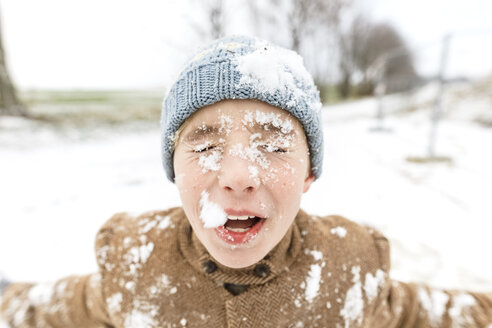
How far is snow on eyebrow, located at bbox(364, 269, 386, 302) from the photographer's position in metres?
1.10

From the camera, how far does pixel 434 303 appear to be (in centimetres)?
117

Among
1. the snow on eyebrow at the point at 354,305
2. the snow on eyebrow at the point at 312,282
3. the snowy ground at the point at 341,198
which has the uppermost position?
the snow on eyebrow at the point at 312,282

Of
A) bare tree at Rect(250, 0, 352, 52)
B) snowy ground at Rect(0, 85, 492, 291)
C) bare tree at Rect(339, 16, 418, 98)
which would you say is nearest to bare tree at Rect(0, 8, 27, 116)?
snowy ground at Rect(0, 85, 492, 291)

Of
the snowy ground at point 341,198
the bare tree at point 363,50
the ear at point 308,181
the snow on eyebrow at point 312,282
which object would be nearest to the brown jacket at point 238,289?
the snow on eyebrow at point 312,282

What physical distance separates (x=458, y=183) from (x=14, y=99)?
9.55m

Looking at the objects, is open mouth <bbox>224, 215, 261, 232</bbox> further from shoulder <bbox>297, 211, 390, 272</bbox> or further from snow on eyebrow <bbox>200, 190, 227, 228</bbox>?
shoulder <bbox>297, 211, 390, 272</bbox>

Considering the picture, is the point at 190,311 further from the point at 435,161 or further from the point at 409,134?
the point at 409,134

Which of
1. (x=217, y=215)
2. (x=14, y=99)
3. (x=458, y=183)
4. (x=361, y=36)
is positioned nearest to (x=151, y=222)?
(x=217, y=215)

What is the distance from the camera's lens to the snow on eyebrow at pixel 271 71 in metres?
0.92

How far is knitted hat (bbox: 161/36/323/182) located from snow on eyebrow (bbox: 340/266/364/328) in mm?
462

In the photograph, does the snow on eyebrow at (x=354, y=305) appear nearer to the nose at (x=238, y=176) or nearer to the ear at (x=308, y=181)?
the ear at (x=308, y=181)

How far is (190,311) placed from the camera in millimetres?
1011

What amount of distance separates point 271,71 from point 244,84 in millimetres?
98

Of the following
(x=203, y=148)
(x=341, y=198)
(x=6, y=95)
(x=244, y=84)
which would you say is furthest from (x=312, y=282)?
(x=6, y=95)
